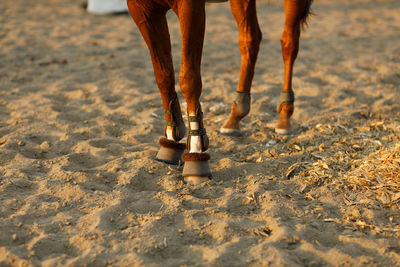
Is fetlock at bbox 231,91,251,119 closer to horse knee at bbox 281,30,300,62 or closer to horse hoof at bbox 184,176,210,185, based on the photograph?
horse knee at bbox 281,30,300,62

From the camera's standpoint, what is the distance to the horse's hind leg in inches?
91.3

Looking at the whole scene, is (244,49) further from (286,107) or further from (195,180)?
(195,180)

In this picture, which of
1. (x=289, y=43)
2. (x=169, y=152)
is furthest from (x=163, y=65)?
(x=289, y=43)

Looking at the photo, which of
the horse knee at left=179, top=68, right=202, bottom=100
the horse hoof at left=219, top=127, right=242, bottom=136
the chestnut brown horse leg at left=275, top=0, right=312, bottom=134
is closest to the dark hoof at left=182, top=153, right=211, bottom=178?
the horse knee at left=179, top=68, right=202, bottom=100

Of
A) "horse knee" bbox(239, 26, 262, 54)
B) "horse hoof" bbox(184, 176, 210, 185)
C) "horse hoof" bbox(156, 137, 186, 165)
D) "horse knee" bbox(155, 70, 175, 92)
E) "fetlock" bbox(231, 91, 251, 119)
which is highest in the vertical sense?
"horse knee" bbox(239, 26, 262, 54)

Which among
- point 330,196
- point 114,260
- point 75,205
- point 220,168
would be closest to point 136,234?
point 114,260

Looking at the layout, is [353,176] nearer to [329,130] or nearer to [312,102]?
[329,130]

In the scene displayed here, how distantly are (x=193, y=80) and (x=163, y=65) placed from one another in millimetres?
270

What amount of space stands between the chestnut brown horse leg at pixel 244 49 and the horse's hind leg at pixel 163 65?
0.67 m

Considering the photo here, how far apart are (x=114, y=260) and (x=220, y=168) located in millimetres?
1081

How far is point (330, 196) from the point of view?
2.26 metres

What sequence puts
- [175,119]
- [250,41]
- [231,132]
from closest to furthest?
1. [175,119]
2. [250,41]
3. [231,132]

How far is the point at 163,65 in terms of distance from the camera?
7.98 ft

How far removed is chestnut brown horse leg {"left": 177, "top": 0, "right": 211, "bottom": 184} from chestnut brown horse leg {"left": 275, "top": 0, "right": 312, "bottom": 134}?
1022 mm
